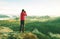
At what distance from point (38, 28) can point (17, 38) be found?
0.44 m

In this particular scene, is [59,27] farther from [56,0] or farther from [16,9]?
[16,9]

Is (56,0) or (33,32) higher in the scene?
(56,0)

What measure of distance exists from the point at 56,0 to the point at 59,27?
0.52 m

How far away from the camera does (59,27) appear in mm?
4566

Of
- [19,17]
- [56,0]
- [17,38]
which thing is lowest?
[17,38]

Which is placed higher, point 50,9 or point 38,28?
point 50,9

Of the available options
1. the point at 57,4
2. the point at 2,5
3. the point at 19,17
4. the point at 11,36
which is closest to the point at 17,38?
the point at 11,36

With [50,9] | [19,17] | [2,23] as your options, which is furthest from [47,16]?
[2,23]

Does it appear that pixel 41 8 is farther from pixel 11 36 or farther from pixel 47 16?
pixel 11 36

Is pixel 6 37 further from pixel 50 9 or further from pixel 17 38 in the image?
pixel 50 9

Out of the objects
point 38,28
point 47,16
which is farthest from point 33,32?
point 47,16

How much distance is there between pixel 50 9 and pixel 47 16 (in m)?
0.14

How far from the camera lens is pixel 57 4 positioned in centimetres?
466

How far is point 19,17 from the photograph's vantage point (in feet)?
15.1
